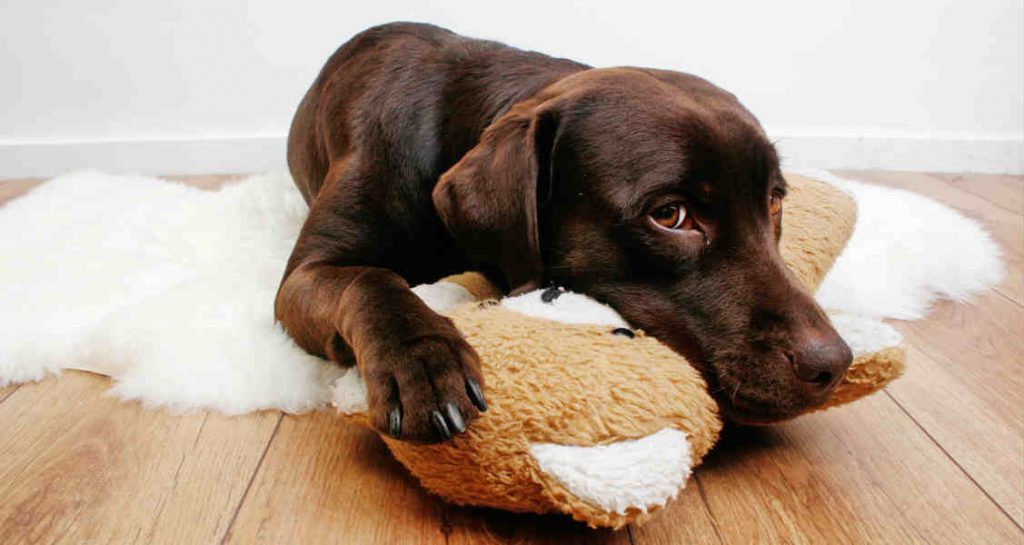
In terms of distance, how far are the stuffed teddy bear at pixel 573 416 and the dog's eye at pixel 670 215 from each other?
0.18 metres

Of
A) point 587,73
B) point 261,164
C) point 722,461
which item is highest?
point 587,73

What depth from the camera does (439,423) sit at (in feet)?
3.44

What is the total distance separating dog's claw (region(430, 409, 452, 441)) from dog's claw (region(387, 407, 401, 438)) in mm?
48

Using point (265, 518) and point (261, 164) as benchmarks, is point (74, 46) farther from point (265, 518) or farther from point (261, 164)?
point (265, 518)

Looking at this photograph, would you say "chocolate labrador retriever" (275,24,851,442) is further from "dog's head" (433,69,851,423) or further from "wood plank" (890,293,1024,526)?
"wood plank" (890,293,1024,526)

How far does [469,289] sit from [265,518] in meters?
0.60

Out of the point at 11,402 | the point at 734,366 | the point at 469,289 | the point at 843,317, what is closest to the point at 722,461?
the point at 734,366

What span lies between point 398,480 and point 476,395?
0.32 metres

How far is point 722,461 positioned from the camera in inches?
54.6

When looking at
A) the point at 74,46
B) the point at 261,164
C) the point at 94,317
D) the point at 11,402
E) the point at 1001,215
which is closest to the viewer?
the point at 11,402

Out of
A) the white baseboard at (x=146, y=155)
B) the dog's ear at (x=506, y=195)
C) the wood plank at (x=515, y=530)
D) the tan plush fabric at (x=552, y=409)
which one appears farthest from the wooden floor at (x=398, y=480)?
the white baseboard at (x=146, y=155)

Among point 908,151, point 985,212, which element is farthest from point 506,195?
point 908,151

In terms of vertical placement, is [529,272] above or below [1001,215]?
above

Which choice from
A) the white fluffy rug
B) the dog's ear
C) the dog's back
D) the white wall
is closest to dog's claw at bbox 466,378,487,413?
the dog's ear
